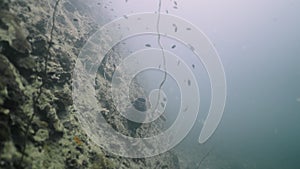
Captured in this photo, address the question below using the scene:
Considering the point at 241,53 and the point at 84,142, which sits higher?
the point at 241,53

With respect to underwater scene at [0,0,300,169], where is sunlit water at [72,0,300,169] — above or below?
above

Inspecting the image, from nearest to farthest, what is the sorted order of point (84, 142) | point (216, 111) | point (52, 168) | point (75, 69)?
point (52, 168), point (84, 142), point (75, 69), point (216, 111)

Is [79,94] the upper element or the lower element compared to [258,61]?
lower

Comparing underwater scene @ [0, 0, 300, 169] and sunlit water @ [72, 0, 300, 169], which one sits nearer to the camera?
underwater scene @ [0, 0, 300, 169]

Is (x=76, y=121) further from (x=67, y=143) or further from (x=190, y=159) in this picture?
(x=190, y=159)

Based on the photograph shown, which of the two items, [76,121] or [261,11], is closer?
[76,121]

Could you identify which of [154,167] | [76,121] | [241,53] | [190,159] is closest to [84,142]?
[76,121]

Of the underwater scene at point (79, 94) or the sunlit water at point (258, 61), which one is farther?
the sunlit water at point (258, 61)

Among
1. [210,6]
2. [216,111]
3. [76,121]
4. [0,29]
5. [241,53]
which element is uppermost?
[210,6]

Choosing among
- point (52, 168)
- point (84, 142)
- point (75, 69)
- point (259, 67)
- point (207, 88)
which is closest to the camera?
point (52, 168)

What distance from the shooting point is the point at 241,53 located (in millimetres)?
143125

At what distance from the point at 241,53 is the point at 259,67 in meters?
23.6

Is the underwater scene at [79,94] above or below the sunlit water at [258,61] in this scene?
below

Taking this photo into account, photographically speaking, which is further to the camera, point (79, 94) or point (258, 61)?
point (258, 61)
